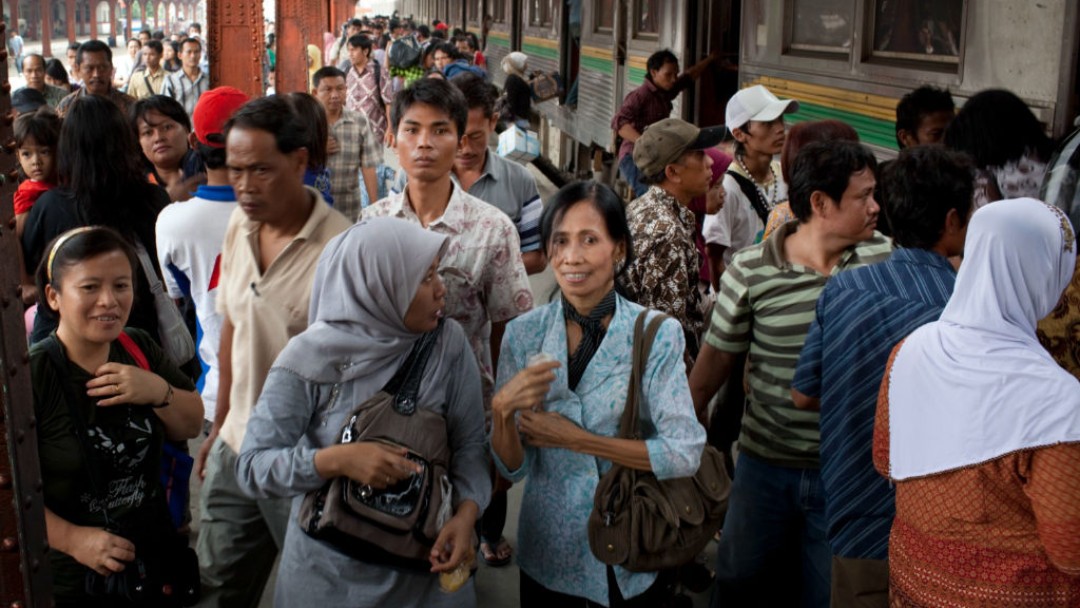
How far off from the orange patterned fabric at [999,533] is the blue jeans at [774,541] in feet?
2.26

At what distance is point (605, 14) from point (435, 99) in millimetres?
9158

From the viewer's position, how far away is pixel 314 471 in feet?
6.86

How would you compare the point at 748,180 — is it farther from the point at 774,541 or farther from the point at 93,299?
the point at 93,299

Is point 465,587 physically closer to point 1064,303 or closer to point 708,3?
point 1064,303

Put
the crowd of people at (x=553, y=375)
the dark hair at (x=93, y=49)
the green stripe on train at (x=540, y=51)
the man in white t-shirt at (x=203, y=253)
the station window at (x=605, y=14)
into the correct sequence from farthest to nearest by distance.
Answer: the green stripe on train at (x=540, y=51)
the station window at (x=605, y=14)
the dark hair at (x=93, y=49)
the man in white t-shirt at (x=203, y=253)
the crowd of people at (x=553, y=375)

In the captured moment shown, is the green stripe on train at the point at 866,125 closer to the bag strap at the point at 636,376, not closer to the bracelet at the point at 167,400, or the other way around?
the bag strap at the point at 636,376

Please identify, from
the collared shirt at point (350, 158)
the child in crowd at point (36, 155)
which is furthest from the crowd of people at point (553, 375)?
the collared shirt at point (350, 158)

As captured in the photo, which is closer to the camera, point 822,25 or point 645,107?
point 822,25

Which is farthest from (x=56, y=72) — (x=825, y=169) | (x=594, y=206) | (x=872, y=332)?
(x=872, y=332)

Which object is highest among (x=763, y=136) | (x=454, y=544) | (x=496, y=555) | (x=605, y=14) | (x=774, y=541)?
(x=605, y=14)

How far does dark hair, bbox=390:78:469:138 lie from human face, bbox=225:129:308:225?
1.67ft

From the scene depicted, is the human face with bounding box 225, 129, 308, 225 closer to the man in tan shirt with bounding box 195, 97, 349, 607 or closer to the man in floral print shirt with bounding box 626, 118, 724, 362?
the man in tan shirt with bounding box 195, 97, 349, 607

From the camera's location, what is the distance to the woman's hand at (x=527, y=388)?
214cm

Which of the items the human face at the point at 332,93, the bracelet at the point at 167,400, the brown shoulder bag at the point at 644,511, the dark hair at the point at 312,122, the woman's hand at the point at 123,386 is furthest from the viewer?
the human face at the point at 332,93
